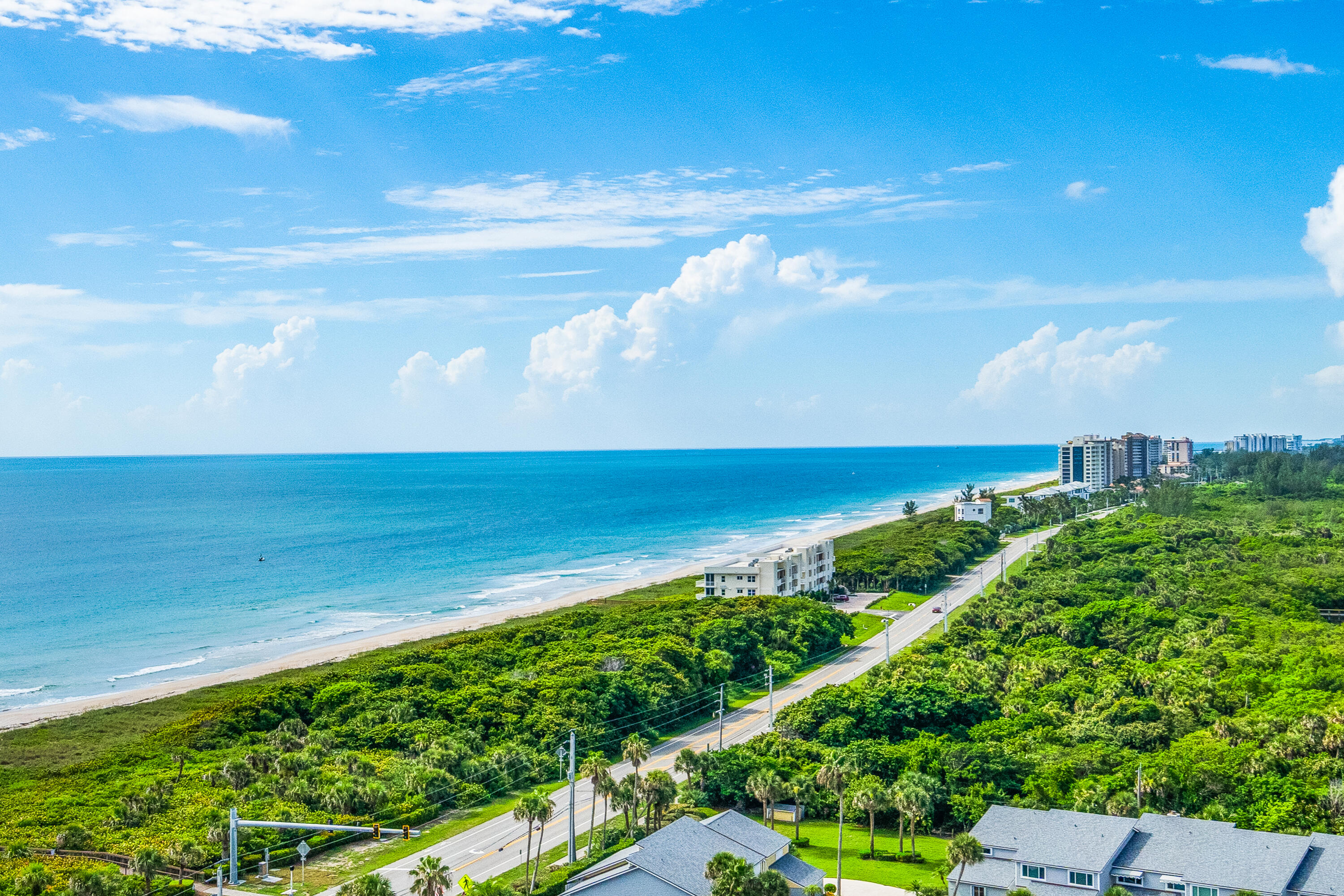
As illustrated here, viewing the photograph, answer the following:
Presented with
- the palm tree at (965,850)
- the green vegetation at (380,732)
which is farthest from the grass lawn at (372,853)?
the palm tree at (965,850)

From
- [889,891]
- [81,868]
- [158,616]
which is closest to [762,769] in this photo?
[889,891]

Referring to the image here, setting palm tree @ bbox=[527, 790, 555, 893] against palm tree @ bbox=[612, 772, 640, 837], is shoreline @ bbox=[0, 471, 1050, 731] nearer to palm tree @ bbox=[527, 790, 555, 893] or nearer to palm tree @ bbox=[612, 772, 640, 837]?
palm tree @ bbox=[527, 790, 555, 893]

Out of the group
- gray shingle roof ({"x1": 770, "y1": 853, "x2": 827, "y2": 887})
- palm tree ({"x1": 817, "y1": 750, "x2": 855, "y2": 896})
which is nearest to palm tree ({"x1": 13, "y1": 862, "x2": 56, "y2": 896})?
gray shingle roof ({"x1": 770, "y1": 853, "x2": 827, "y2": 887})

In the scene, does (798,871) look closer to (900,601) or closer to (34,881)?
(34,881)

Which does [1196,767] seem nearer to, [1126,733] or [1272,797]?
[1272,797]

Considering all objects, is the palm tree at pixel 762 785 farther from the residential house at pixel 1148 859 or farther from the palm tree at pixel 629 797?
the residential house at pixel 1148 859

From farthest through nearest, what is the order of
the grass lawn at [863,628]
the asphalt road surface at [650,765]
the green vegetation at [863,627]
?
1. the green vegetation at [863,627]
2. the grass lawn at [863,628]
3. the asphalt road surface at [650,765]
